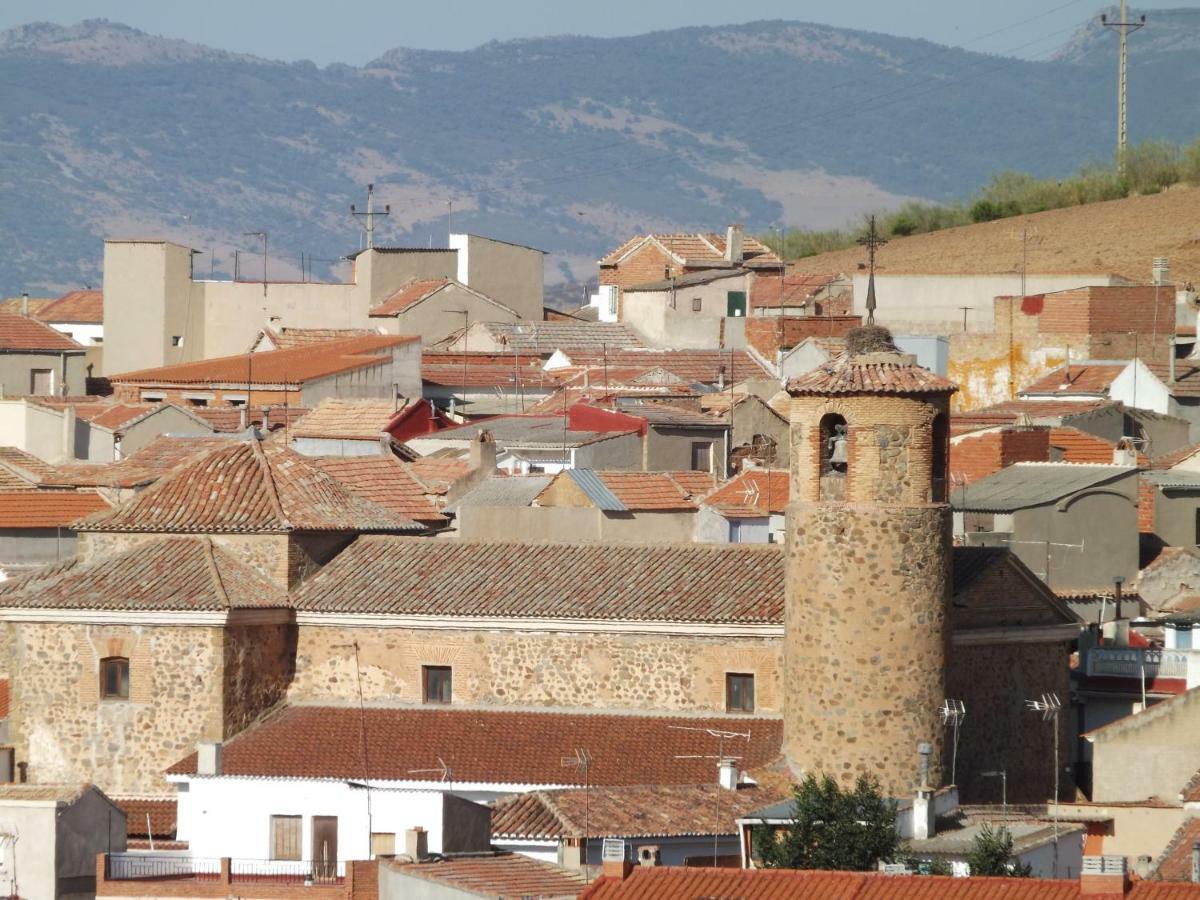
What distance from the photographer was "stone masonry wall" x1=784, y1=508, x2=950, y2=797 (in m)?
Answer: 32.2

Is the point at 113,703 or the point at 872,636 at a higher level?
the point at 872,636

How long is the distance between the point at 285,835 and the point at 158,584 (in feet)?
14.3

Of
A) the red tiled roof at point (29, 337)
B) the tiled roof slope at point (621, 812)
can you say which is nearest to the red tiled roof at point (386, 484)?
the tiled roof slope at point (621, 812)

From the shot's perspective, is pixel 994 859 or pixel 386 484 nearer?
pixel 994 859

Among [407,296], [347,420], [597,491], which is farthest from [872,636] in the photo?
[407,296]

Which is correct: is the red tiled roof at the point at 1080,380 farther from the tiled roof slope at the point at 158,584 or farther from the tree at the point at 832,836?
the tree at the point at 832,836

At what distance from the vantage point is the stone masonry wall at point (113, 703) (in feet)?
116

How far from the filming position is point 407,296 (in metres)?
76.1

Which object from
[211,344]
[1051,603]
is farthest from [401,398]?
[1051,603]

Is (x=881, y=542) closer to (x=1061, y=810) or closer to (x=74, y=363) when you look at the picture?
(x=1061, y=810)

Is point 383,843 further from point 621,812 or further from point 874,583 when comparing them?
point 874,583

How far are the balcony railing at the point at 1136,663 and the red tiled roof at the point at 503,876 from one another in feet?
35.8

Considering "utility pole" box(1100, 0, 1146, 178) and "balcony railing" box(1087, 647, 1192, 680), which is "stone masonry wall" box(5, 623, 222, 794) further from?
"utility pole" box(1100, 0, 1146, 178)

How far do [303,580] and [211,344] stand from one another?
137 feet
